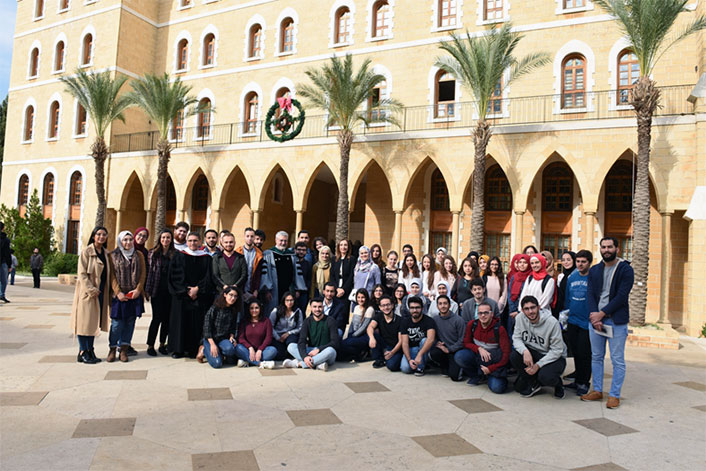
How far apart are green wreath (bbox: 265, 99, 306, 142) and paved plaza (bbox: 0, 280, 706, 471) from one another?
14.1 meters

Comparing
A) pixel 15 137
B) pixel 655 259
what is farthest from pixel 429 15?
pixel 15 137

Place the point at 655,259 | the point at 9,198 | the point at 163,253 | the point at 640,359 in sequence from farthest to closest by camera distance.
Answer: the point at 9,198 → the point at 655,259 → the point at 640,359 → the point at 163,253

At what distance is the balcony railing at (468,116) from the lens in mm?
14986

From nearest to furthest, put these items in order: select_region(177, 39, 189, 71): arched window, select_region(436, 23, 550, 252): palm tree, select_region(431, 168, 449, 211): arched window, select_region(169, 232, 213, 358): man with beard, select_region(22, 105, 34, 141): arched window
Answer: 1. select_region(169, 232, 213, 358): man with beard
2. select_region(436, 23, 550, 252): palm tree
3. select_region(431, 168, 449, 211): arched window
4. select_region(177, 39, 189, 71): arched window
5. select_region(22, 105, 34, 141): arched window

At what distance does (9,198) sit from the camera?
27781 millimetres

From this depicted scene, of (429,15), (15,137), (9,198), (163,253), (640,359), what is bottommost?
(640,359)

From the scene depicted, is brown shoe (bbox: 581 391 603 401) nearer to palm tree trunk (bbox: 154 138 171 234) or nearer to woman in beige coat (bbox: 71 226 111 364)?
woman in beige coat (bbox: 71 226 111 364)

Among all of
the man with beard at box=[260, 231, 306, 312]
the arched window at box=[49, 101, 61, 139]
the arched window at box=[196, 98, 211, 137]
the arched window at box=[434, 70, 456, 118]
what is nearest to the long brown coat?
the man with beard at box=[260, 231, 306, 312]

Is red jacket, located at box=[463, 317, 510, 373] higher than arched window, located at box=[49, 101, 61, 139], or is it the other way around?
arched window, located at box=[49, 101, 61, 139]

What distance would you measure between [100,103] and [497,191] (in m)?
17.4

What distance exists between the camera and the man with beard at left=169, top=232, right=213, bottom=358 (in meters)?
6.80

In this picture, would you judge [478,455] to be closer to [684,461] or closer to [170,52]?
[684,461]

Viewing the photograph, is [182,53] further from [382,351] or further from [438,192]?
[382,351]

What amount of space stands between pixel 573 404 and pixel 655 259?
495 inches
